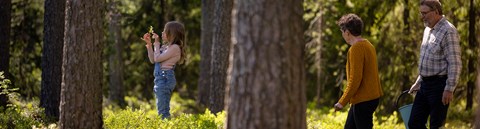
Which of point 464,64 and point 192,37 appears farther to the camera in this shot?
point 192,37

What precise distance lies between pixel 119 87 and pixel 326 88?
675cm

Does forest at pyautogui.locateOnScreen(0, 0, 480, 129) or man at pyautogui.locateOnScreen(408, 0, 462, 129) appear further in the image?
man at pyautogui.locateOnScreen(408, 0, 462, 129)

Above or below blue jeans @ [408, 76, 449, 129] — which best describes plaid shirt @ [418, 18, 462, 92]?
above

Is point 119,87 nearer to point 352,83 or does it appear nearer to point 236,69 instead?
point 352,83

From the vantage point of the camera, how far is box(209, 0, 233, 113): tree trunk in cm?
1417

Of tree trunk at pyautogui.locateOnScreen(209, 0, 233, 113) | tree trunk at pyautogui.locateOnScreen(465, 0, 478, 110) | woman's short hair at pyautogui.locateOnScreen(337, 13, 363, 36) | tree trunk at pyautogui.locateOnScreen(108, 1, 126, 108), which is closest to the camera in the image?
woman's short hair at pyautogui.locateOnScreen(337, 13, 363, 36)

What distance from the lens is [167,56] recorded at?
10539 millimetres

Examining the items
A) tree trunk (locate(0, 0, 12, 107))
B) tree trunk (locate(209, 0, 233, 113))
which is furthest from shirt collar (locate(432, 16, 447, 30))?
tree trunk (locate(0, 0, 12, 107))

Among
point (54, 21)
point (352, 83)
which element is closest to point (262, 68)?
point (352, 83)

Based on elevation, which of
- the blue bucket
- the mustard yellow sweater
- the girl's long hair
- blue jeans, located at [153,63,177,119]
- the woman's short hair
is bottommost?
the blue bucket

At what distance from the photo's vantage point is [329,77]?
84.3 ft

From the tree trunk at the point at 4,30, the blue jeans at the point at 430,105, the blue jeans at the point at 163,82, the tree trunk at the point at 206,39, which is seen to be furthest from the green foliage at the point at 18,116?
the tree trunk at the point at 206,39

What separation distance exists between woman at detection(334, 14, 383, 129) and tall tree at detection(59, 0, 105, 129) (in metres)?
2.68

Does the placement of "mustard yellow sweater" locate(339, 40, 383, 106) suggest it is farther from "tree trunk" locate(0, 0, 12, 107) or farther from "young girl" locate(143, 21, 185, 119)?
"tree trunk" locate(0, 0, 12, 107)
